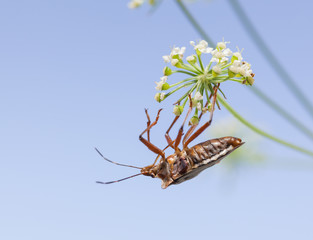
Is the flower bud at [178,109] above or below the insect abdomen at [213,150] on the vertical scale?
above

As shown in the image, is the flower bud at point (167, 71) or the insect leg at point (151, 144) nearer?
the flower bud at point (167, 71)

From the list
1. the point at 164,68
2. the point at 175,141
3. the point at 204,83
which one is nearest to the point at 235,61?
the point at 204,83

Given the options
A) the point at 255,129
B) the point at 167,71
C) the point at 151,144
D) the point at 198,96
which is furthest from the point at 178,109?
the point at 255,129

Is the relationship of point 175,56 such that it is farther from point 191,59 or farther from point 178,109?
point 178,109

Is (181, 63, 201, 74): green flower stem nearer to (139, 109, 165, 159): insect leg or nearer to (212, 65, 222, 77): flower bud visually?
(212, 65, 222, 77): flower bud

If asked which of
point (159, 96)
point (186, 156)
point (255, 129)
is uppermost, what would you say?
point (159, 96)

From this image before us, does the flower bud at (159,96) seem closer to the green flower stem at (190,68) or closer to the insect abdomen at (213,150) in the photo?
the green flower stem at (190,68)

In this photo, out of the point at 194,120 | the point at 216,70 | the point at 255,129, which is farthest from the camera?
the point at 255,129

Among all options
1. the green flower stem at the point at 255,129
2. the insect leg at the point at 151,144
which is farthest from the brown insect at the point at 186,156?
the green flower stem at the point at 255,129

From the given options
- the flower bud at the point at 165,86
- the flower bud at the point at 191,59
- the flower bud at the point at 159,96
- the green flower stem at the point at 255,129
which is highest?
the flower bud at the point at 191,59

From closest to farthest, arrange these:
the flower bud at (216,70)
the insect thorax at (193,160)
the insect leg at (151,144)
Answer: the flower bud at (216,70), the insect thorax at (193,160), the insect leg at (151,144)
